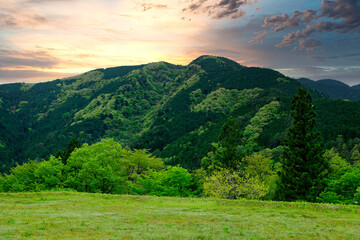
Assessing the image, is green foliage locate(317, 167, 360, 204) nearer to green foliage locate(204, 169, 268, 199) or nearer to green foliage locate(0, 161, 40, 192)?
green foliage locate(204, 169, 268, 199)

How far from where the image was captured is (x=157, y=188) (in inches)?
2138

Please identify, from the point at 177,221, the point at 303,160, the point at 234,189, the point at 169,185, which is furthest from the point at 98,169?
the point at 303,160

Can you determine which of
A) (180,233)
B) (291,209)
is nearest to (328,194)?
(291,209)

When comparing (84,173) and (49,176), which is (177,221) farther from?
(49,176)

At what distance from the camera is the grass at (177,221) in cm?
1848

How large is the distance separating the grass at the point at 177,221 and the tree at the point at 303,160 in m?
20.7

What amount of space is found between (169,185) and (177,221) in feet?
112

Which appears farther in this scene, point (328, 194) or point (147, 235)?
point (328, 194)

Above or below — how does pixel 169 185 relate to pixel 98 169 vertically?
below

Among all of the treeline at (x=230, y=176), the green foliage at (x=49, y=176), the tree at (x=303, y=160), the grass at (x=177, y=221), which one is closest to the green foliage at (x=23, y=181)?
the treeline at (x=230, y=176)

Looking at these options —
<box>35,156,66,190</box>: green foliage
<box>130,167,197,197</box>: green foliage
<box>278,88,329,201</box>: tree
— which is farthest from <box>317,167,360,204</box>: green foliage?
<box>35,156,66,190</box>: green foliage

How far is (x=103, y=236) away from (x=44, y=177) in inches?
1780

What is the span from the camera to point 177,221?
22969 mm

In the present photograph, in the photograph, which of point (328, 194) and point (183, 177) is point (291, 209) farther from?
point (183, 177)
